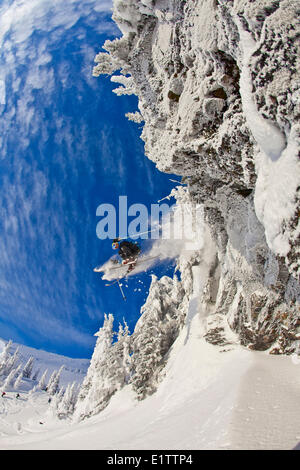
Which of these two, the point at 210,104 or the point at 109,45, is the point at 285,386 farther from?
the point at 109,45

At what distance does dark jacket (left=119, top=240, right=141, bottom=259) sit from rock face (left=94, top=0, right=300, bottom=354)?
193 inches

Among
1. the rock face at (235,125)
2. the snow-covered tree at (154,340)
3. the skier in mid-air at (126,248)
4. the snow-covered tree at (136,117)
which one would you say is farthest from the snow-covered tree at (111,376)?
the snow-covered tree at (136,117)

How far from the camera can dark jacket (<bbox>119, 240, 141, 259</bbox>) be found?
13859mm

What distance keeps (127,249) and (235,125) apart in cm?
940

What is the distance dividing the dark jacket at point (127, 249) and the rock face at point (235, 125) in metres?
4.90

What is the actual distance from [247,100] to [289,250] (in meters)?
3.25

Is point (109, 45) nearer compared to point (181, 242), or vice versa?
point (109, 45)

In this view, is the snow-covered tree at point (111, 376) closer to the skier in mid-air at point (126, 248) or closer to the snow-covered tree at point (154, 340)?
the snow-covered tree at point (154, 340)

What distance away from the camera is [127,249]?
13930 mm

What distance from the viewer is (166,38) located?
916 centimetres

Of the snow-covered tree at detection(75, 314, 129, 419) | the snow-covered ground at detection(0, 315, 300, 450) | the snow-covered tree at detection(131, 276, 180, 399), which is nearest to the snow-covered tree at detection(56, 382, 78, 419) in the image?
the snow-covered tree at detection(75, 314, 129, 419)

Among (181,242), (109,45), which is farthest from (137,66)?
(181,242)

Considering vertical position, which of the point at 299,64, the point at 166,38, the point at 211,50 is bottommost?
the point at 299,64

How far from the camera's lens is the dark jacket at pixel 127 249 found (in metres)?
13.9
